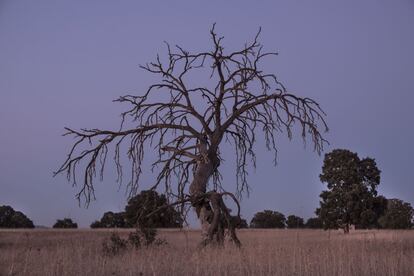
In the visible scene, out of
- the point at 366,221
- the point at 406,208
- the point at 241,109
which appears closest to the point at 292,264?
the point at 241,109

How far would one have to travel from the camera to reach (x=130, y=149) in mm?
15188

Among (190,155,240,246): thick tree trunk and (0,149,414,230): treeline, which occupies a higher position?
(0,149,414,230): treeline

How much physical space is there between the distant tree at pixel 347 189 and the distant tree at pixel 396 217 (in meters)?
3.24

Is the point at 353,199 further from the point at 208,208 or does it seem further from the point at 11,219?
the point at 11,219

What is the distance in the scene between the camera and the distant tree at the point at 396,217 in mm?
54500

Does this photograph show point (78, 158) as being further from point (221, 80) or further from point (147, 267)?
point (147, 267)

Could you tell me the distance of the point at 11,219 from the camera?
237ft

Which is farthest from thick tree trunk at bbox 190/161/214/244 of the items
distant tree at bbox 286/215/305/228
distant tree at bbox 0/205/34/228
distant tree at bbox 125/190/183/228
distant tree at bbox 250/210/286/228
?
distant tree at bbox 250/210/286/228

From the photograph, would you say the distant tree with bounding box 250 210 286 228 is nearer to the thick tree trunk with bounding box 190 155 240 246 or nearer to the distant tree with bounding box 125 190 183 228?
the distant tree with bounding box 125 190 183 228

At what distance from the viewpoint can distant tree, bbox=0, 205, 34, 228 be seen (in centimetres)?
7150

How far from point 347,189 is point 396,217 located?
6.25 m

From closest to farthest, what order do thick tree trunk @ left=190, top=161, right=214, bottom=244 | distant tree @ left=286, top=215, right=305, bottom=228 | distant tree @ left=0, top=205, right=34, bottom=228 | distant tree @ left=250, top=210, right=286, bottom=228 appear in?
distant tree @ left=286, top=215, right=305, bottom=228
thick tree trunk @ left=190, top=161, right=214, bottom=244
distant tree @ left=0, top=205, right=34, bottom=228
distant tree @ left=250, top=210, right=286, bottom=228

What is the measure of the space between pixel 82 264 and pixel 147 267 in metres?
1.17

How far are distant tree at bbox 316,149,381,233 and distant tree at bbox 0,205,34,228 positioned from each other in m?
39.1
